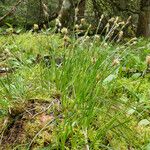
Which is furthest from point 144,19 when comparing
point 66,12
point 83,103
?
point 83,103

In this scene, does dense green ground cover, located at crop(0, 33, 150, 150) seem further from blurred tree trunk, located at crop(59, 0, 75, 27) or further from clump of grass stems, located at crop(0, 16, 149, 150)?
blurred tree trunk, located at crop(59, 0, 75, 27)

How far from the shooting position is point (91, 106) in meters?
2.34

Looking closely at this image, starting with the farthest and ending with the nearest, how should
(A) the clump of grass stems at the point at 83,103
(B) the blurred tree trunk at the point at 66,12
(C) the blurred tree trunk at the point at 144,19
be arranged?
(C) the blurred tree trunk at the point at 144,19, (B) the blurred tree trunk at the point at 66,12, (A) the clump of grass stems at the point at 83,103

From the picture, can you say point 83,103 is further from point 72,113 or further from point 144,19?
point 144,19

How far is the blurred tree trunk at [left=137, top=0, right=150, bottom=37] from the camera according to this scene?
27.8 ft

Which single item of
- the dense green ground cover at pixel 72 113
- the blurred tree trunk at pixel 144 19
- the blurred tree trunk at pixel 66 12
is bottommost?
the blurred tree trunk at pixel 144 19

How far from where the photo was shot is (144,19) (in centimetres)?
870

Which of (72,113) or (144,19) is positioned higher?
(72,113)

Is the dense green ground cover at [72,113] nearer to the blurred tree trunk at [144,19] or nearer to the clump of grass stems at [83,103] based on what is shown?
the clump of grass stems at [83,103]

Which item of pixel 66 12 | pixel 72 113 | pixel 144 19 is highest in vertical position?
pixel 72 113

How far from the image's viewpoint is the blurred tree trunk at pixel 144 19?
848 cm

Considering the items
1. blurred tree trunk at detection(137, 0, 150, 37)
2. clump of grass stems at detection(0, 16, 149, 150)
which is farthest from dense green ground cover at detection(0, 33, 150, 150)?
blurred tree trunk at detection(137, 0, 150, 37)

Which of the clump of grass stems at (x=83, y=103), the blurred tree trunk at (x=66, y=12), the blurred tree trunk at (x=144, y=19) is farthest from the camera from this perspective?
the blurred tree trunk at (x=144, y=19)

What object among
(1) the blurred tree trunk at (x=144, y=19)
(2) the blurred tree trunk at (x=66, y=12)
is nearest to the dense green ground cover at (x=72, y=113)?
(2) the blurred tree trunk at (x=66, y=12)
